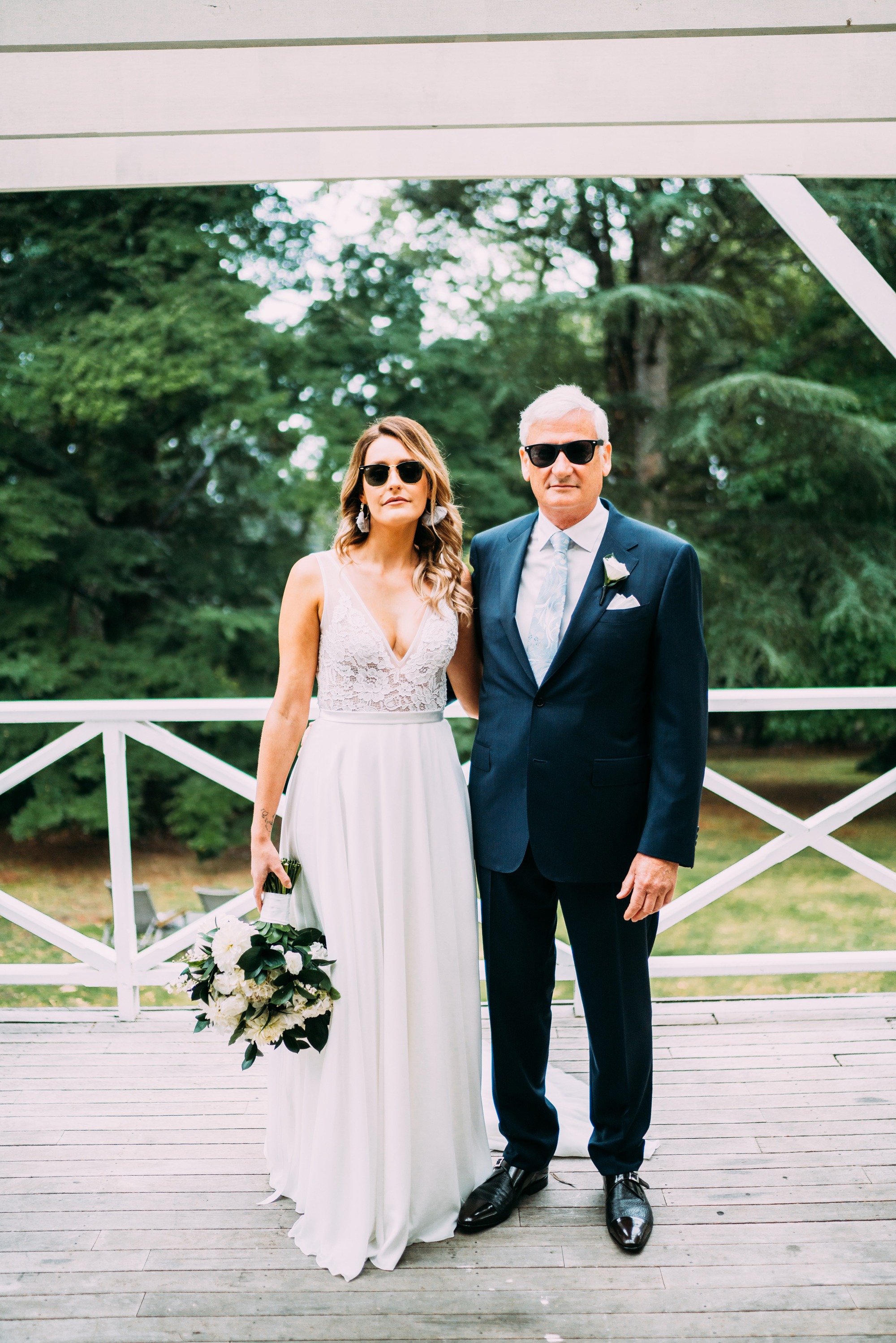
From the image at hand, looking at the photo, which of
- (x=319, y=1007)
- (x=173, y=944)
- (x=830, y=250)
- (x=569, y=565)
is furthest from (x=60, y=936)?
(x=830, y=250)

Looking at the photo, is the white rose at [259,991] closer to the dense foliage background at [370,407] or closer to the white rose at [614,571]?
the white rose at [614,571]

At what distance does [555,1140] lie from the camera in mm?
2590

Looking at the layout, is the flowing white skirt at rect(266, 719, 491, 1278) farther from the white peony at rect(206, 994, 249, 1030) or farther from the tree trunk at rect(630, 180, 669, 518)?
the tree trunk at rect(630, 180, 669, 518)

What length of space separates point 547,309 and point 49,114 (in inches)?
336

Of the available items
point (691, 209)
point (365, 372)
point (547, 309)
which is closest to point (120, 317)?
point (365, 372)

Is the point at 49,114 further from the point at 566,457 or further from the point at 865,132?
the point at 865,132

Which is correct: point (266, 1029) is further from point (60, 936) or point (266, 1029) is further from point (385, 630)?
point (60, 936)

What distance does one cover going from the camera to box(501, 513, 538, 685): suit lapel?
2.34 m

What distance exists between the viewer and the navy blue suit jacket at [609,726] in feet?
7.40

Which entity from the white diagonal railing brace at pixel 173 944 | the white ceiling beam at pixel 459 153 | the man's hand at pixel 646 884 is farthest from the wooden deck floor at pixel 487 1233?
the white ceiling beam at pixel 459 153

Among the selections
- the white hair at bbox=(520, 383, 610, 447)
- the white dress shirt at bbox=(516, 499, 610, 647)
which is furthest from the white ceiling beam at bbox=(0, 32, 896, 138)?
the white dress shirt at bbox=(516, 499, 610, 647)

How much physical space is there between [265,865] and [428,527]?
0.87 metres

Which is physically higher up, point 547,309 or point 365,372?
point 547,309

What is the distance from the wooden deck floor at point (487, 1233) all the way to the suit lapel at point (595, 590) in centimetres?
130
